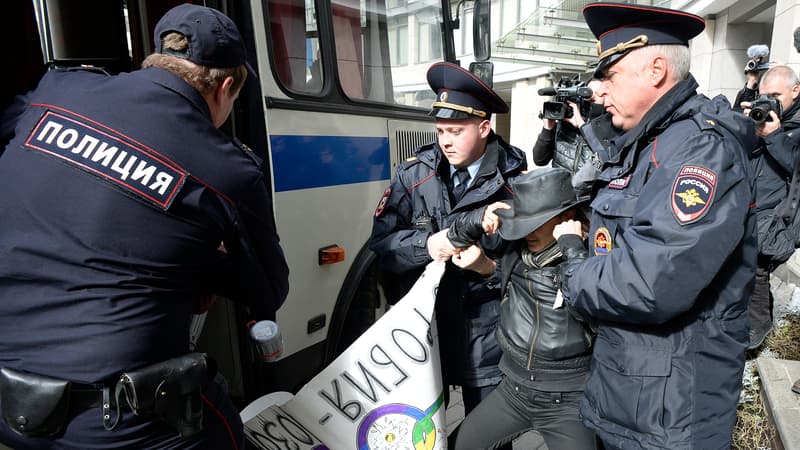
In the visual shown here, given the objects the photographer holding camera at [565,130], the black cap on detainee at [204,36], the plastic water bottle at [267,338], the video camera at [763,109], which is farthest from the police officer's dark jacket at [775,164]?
the black cap on detainee at [204,36]

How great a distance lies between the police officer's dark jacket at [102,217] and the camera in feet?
3.88

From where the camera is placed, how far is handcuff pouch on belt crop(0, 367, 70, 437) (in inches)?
47.2

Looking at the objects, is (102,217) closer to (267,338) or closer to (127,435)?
(127,435)

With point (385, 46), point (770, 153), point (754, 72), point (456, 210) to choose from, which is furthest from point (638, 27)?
point (754, 72)

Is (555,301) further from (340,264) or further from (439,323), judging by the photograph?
(340,264)

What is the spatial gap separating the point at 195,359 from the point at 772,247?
125 inches

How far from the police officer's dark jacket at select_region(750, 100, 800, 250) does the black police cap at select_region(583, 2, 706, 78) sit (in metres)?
2.03

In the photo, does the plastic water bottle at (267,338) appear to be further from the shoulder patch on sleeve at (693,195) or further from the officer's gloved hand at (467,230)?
the shoulder patch on sleeve at (693,195)

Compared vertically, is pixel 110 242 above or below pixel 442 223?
above

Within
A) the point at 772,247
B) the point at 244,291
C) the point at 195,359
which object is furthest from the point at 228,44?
the point at 772,247

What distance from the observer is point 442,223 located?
223 cm

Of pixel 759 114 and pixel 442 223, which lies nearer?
pixel 442 223

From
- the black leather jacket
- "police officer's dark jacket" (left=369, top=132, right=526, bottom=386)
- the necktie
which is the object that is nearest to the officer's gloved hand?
the black leather jacket

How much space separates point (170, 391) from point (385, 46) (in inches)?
102
